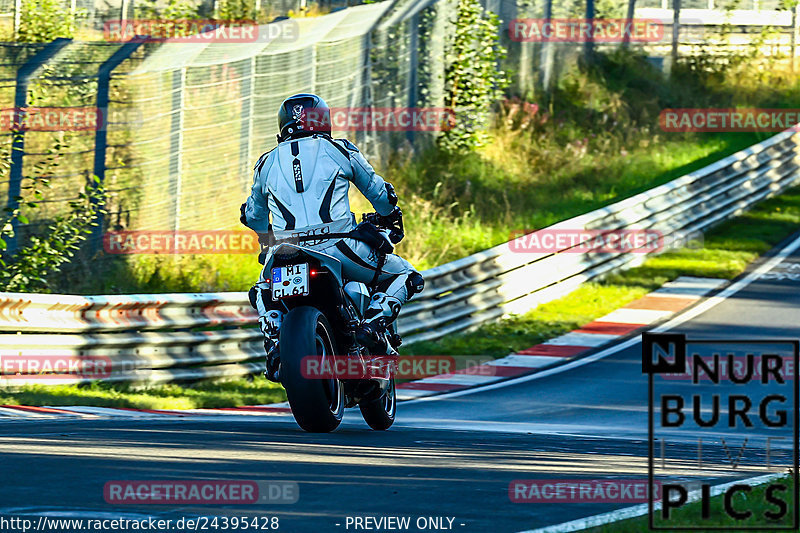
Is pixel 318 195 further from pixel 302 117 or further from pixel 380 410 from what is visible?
pixel 380 410

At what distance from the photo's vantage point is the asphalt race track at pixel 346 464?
5004 millimetres

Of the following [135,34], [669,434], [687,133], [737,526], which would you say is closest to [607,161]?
[687,133]

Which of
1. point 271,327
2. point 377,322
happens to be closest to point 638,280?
point 377,322

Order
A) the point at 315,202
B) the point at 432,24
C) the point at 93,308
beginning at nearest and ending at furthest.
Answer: the point at 315,202 → the point at 93,308 → the point at 432,24

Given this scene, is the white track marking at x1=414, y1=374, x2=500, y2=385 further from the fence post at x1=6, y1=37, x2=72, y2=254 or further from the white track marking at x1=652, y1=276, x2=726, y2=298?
the white track marking at x1=652, y1=276, x2=726, y2=298

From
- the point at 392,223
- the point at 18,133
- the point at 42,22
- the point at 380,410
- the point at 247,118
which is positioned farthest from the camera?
the point at 247,118

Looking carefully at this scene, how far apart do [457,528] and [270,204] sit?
341 centimetres

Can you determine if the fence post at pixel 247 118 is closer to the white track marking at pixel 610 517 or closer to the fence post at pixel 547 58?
the fence post at pixel 547 58

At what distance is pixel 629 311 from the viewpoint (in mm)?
17703

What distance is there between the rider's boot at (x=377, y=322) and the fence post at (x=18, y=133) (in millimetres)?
6188

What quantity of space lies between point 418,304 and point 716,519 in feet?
34.1

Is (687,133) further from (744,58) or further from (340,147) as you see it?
(340,147)

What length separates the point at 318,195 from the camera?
761 centimetres

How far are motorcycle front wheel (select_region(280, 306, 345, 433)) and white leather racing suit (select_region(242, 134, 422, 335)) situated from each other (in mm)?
390
